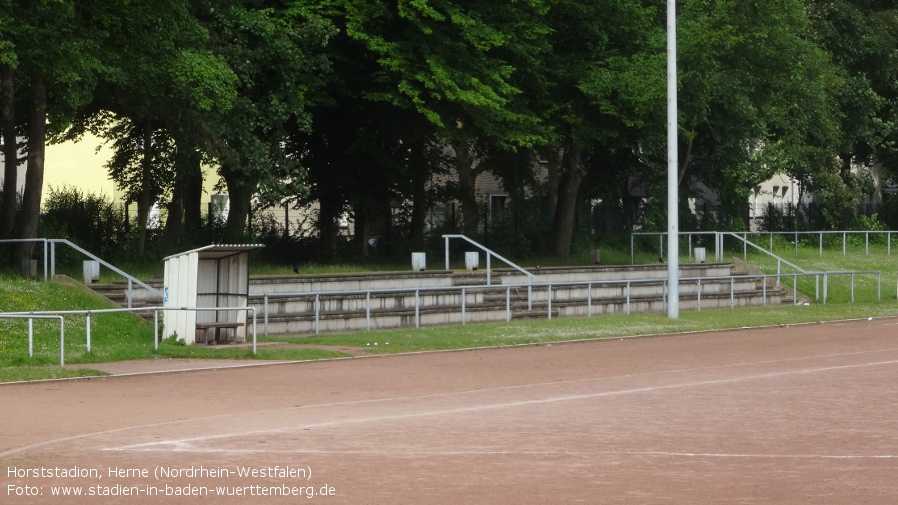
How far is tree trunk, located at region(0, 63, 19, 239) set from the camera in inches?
1086

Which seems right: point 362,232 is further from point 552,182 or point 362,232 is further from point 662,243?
point 552,182

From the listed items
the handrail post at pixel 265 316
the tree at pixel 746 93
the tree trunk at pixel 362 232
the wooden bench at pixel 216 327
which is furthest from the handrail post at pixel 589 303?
the wooden bench at pixel 216 327

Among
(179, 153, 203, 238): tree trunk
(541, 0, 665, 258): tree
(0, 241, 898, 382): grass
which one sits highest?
(541, 0, 665, 258): tree

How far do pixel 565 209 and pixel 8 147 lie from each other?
2037 centimetres

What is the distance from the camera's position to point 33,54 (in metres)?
25.4

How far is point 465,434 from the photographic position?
13016 mm

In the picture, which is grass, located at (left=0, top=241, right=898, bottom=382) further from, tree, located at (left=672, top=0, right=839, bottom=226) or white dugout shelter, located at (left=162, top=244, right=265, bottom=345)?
tree, located at (left=672, top=0, right=839, bottom=226)

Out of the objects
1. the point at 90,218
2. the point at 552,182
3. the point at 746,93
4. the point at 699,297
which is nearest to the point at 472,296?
the point at 699,297

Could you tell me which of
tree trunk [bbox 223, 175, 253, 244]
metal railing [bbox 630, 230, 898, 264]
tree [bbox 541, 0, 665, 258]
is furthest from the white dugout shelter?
metal railing [bbox 630, 230, 898, 264]

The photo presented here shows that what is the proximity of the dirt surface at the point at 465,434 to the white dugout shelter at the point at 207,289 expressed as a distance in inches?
119

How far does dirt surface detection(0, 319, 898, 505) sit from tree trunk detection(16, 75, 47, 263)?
1005 cm

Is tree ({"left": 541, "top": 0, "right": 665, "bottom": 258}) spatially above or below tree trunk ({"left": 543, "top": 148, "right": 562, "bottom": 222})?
above

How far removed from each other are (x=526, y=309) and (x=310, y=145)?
10279mm

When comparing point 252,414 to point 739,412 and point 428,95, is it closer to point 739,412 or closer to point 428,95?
point 739,412
